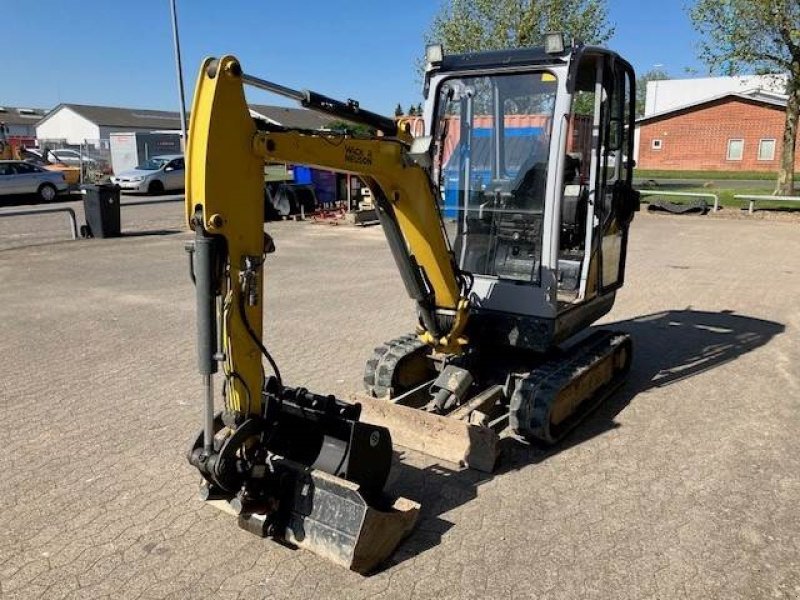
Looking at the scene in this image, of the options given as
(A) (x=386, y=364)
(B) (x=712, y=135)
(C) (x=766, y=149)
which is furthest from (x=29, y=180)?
(C) (x=766, y=149)

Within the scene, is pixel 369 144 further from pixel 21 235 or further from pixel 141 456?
pixel 21 235

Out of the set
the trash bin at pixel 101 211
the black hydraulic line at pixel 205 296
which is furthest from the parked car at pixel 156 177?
the black hydraulic line at pixel 205 296

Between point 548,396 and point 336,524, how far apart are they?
1.85 m

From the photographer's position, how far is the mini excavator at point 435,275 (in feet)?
10.9

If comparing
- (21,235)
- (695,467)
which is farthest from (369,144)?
(21,235)

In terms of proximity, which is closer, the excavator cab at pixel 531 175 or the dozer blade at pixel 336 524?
the dozer blade at pixel 336 524

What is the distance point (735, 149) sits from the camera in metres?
43.0

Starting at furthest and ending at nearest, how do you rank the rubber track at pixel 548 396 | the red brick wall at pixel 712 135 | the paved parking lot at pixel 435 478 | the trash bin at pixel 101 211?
the red brick wall at pixel 712 135 → the trash bin at pixel 101 211 → the rubber track at pixel 548 396 → the paved parking lot at pixel 435 478

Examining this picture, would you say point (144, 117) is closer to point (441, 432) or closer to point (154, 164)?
point (154, 164)

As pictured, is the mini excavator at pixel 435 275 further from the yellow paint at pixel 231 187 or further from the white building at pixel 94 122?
the white building at pixel 94 122

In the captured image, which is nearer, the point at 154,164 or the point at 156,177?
the point at 156,177

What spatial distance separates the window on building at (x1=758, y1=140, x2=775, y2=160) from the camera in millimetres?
41562

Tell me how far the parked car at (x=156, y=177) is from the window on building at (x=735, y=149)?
33696 millimetres

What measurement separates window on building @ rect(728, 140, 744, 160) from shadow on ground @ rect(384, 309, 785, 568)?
39.0m
